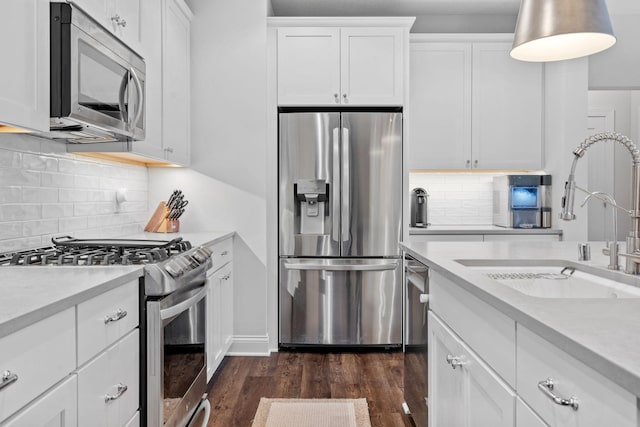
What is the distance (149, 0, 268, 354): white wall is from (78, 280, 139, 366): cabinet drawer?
1.82 meters

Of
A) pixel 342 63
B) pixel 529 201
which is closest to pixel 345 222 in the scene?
pixel 342 63

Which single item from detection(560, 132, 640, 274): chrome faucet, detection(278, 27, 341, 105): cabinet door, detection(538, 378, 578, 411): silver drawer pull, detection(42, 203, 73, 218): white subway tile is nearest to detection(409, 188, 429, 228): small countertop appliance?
detection(278, 27, 341, 105): cabinet door

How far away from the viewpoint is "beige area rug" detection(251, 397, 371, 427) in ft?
7.88

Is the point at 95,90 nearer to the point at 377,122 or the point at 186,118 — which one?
the point at 186,118

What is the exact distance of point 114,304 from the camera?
5.00ft

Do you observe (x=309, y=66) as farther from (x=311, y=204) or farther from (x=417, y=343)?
(x=417, y=343)

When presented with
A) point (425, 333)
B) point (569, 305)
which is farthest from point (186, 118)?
point (569, 305)

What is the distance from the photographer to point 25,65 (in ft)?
5.13

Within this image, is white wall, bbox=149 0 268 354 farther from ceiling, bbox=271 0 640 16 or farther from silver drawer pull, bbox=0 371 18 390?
silver drawer pull, bbox=0 371 18 390

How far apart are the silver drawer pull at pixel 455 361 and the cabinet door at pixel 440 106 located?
250 centimetres

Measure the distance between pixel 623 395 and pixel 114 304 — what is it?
54.6 inches

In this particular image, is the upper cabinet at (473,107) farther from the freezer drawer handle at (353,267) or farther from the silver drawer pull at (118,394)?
the silver drawer pull at (118,394)

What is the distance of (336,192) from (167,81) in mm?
1388

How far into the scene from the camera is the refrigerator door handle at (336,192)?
3.51 metres
